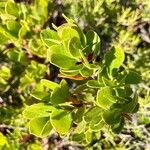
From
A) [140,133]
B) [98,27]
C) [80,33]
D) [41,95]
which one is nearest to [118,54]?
[80,33]

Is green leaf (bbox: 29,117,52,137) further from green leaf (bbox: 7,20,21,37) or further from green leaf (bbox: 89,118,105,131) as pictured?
green leaf (bbox: 7,20,21,37)

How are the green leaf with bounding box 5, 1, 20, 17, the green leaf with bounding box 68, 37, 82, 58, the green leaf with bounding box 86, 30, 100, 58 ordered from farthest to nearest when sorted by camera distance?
the green leaf with bounding box 5, 1, 20, 17
the green leaf with bounding box 86, 30, 100, 58
the green leaf with bounding box 68, 37, 82, 58

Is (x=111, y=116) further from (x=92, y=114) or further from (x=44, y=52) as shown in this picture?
(x=44, y=52)

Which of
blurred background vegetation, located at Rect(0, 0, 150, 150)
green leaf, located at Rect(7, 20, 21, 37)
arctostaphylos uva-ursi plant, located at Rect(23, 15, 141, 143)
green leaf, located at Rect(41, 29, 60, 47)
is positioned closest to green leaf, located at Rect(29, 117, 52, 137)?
arctostaphylos uva-ursi plant, located at Rect(23, 15, 141, 143)

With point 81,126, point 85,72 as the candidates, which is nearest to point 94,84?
point 85,72

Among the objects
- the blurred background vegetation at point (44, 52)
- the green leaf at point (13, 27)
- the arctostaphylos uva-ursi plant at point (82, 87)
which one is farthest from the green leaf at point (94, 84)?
the green leaf at point (13, 27)

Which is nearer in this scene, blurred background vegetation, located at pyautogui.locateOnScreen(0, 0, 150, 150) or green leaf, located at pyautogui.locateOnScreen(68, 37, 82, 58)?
green leaf, located at pyautogui.locateOnScreen(68, 37, 82, 58)

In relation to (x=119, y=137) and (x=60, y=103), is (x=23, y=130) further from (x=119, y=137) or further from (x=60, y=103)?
(x=60, y=103)
